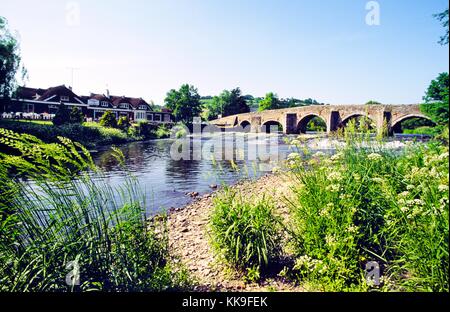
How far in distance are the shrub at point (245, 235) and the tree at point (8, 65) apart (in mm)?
21247

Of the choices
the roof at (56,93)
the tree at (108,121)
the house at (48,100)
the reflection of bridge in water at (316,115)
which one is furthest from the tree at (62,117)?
the reflection of bridge in water at (316,115)

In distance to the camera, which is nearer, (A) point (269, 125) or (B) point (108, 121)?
(B) point (108, 121)

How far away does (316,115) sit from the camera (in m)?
39.9

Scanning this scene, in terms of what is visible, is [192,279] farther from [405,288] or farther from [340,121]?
[340,121]

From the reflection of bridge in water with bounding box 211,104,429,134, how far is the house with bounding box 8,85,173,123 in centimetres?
1050

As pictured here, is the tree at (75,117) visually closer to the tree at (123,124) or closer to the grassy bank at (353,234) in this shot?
the tree at (123,124)

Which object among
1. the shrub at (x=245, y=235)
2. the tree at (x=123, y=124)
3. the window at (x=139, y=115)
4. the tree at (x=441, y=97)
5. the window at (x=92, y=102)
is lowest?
the shrub at (x=245, y=235)

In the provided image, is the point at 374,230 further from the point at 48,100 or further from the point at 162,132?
the point at 48,100

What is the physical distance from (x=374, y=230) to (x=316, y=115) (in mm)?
38422

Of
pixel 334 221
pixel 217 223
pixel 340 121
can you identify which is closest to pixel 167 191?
pixel 217 223

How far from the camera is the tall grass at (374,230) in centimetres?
246

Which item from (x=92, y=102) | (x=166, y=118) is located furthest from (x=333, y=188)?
(x=92, y=102)

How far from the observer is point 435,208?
254 cm
